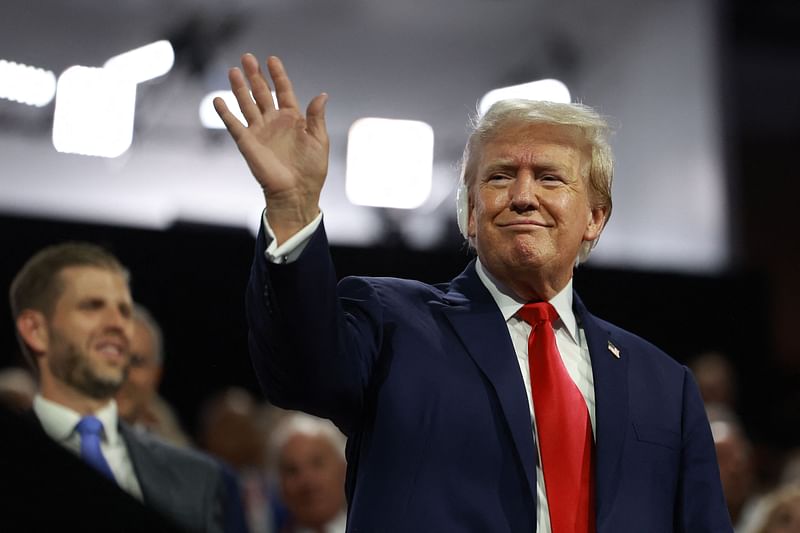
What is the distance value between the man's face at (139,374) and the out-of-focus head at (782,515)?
1.90 meters

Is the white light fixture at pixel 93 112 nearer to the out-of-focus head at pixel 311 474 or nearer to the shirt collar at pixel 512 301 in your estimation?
the out-of-focus head at pixel 311 474

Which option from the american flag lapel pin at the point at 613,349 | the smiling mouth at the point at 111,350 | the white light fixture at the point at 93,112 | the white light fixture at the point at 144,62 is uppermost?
the white light fixture at the point at 144,62

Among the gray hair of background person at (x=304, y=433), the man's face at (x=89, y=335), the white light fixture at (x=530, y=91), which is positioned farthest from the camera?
the white light fixture at (x=530, y=91)

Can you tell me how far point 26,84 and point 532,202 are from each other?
15.5 feet

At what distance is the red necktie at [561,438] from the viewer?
167cm

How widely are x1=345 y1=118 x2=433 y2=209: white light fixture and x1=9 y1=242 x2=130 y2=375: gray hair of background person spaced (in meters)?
3.66

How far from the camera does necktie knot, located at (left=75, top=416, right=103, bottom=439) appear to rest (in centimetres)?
260

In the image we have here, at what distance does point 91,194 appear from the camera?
5.94 metres

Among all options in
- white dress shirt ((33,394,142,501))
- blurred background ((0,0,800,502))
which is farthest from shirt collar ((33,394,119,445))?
blurred background ((0,0,800,502))

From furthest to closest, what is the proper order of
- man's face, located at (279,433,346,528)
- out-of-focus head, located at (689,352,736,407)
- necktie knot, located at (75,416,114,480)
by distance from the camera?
out-of-focus head, located at (689,352,736,407) → man's face, located at (279,433,346,528) → necktie knot, located at (75,416,114,480)

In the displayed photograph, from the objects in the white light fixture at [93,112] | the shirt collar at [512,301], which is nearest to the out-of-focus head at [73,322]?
the shirt collar at [512,301]

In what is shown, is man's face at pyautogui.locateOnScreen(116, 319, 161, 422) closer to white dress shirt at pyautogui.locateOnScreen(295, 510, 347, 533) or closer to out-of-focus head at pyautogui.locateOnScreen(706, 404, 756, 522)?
white dress shirt at pyautogui.locateOnScreen(295, 510, 347, 533)

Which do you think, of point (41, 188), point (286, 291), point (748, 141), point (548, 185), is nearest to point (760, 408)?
point (748, 141)

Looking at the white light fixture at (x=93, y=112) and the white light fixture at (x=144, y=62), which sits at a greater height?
the white light fixture at (x=144, y=62)
